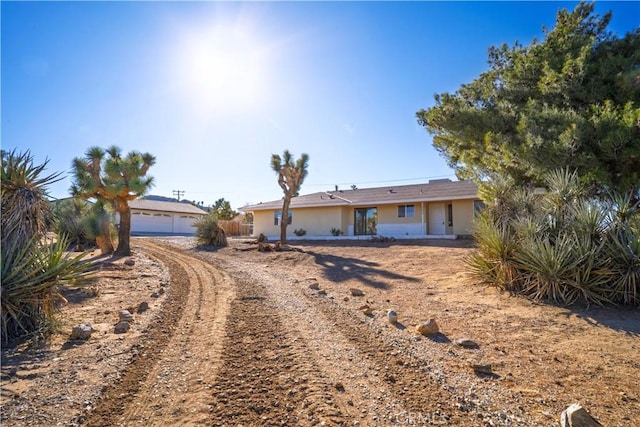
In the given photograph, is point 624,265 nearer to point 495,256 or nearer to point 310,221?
point 495,256

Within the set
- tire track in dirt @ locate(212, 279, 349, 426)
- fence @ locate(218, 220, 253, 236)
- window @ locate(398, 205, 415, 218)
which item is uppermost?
window @ locate(398, 205, 415, 218)

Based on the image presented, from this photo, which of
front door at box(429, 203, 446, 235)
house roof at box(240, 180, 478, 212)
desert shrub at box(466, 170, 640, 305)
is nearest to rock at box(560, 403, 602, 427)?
desert shrub at box(466, 170, 640, 305)

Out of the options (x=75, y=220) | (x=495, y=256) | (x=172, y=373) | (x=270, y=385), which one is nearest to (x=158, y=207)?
(x=75, y=220)

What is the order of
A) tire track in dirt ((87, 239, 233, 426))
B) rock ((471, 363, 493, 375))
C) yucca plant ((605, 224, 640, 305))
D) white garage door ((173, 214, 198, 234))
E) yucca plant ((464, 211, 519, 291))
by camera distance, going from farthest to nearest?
white garage door ((173, 214, 198, 234)), yucca plant ((464, 211, 519, 291)), yucca plant ((605, 224, 640, 305)), rock ((471, 363, 493, 375)), tire track in dirt ((87, 239, 233, 426))

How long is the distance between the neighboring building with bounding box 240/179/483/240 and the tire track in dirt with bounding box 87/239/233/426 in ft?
54.5

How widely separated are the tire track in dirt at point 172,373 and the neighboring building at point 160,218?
29.7m

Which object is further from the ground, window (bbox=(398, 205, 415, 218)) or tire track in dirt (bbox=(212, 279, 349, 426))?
window (bbox=(398, 205, 415, 218))

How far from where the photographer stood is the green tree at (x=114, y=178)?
564 inches

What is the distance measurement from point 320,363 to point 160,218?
37101mm

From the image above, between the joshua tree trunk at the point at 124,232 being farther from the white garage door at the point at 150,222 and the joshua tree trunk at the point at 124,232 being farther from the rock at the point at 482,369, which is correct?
the white garage door at the point at 150,222

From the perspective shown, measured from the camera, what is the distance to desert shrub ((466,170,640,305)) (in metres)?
6.44

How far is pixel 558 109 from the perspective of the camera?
989 centimetres

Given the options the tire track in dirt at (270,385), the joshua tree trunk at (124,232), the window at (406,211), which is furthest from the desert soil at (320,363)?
the window at (406,211)

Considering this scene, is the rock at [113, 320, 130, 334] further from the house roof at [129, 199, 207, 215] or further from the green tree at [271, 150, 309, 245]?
the house roof at [129, 199, 207, 215]
